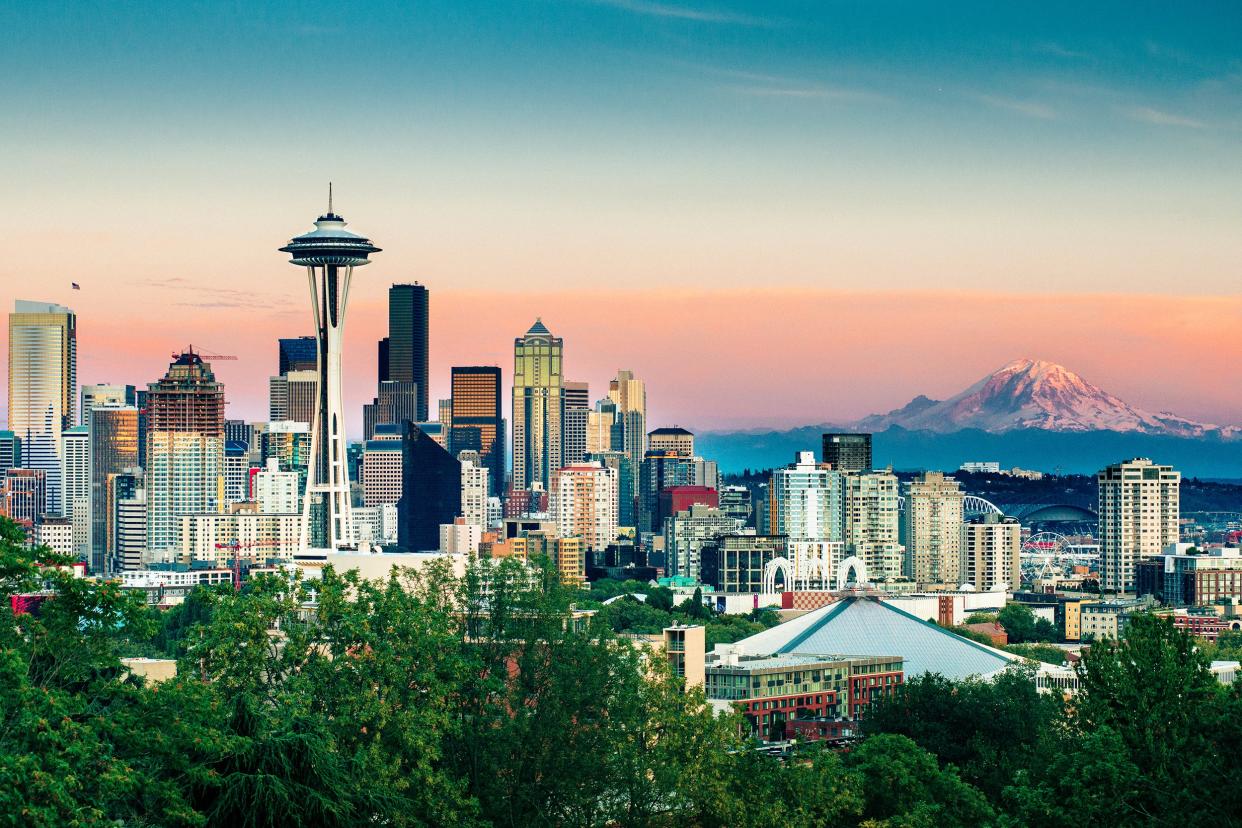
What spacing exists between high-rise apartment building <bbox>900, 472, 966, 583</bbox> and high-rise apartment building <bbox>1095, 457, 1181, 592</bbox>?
50.1 feet

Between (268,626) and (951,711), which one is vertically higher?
(268,626)

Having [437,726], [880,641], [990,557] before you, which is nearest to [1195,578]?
[990,557]

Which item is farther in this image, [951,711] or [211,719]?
[951,711]

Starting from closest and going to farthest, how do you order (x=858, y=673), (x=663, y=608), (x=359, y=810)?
(x=359, y=810), (x=858, y=673), (x=663, y=608)

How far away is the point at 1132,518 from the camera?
17725 cm

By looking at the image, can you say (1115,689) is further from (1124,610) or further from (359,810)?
(1124,610)

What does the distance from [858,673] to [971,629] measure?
39.0 metres

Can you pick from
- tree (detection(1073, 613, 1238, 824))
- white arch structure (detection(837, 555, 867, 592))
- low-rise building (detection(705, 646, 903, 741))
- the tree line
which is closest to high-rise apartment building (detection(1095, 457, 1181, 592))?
white arch structure (detection(837, 555, 867, 592))

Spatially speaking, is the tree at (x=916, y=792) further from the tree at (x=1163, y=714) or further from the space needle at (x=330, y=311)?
the space needle at (x=330, y=311)

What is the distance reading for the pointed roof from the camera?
9731cm

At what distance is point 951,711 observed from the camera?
69.8 m

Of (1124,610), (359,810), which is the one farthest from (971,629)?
(359,810)

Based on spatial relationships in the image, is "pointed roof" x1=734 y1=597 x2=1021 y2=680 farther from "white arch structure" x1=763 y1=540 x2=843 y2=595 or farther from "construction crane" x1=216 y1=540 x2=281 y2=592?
"construction crane" x1=216 y1=540 x2=281 y2=592

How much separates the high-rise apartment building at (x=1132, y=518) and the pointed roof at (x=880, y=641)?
222 feet
